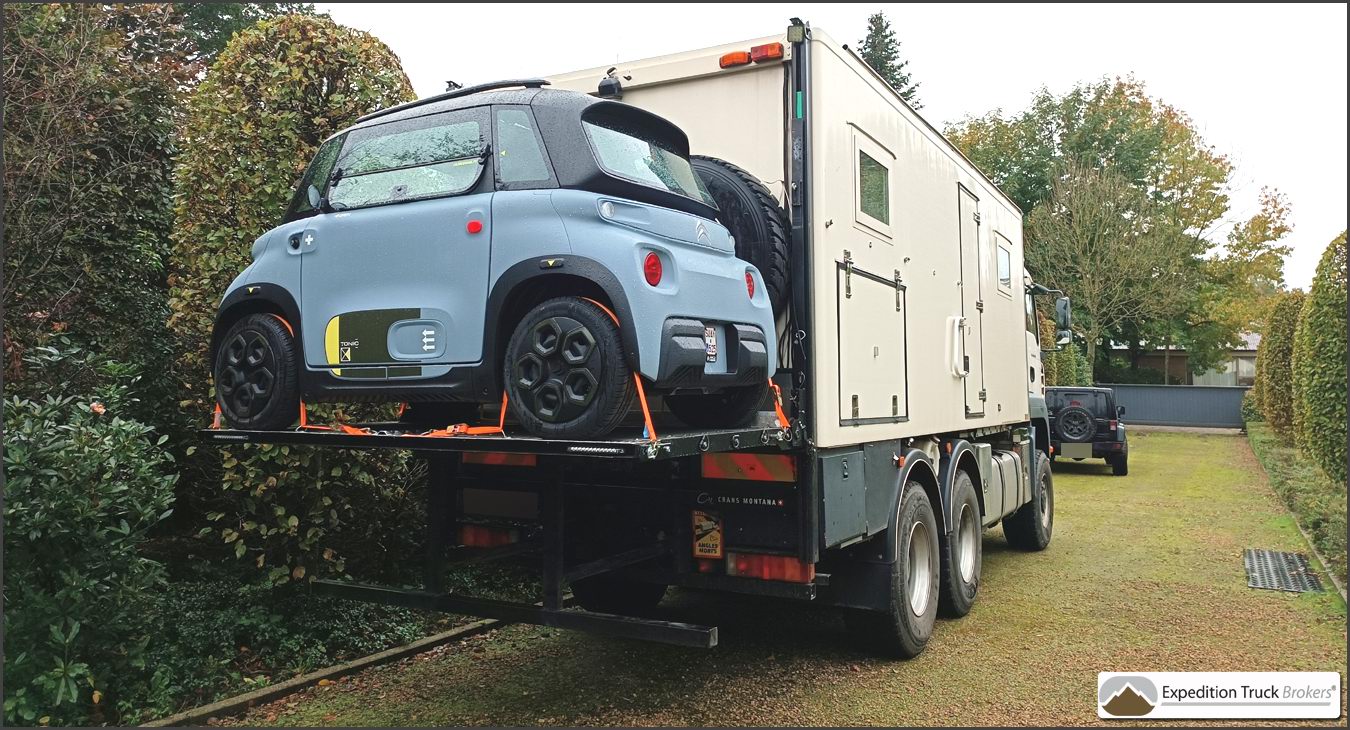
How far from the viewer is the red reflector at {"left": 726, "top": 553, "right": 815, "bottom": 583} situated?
4.63 meters

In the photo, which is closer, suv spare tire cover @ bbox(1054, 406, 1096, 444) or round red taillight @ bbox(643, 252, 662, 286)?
round red taillight @ bbox(643, 252, 662, 286)

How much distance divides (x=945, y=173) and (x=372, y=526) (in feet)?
15.4

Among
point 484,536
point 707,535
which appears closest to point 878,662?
point 707,535

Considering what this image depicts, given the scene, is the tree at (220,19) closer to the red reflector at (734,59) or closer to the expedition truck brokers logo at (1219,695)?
the red reflector at (734,59)

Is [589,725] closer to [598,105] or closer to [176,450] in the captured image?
[598,105]

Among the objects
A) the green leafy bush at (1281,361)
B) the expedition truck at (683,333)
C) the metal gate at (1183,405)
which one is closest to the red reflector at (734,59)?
the expedition truck at (683,333)

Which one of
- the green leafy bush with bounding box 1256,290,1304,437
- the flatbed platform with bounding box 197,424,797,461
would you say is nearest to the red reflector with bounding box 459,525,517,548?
the flatbed platform with bounding box 197,424,797,461

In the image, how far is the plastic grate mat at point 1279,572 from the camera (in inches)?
294

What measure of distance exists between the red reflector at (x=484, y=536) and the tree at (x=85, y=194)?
243 centimetres

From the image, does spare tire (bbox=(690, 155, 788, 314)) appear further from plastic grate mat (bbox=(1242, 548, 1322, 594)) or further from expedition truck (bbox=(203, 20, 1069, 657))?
plastic grate mat (bbox=(1242, 548, 1322, 594))

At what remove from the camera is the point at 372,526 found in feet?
19.9

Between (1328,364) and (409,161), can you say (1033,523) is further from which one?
(409,161)

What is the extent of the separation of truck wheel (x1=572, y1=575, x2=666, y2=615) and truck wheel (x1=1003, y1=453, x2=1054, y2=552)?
14.0 ft

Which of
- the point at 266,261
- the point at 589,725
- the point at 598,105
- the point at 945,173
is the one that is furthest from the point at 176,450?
the point at 945,173
